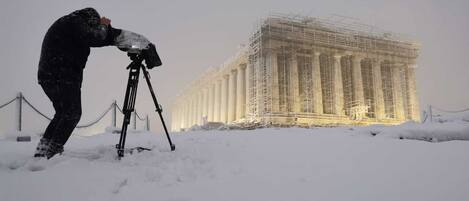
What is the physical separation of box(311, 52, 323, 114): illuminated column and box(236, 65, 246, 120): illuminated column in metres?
7.35

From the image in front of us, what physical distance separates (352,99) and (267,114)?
37.3ft

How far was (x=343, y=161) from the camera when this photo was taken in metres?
4.48

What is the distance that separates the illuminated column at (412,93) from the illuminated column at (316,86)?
490 inches

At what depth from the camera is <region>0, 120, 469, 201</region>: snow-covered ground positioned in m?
3.26

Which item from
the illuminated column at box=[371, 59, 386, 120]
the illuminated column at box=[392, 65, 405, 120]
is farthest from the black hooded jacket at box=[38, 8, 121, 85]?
the illuminated column at box=[392, 65, 405, 120]

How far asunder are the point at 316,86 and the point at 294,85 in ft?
7.49

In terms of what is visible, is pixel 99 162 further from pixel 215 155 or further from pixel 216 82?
pixel 216 82

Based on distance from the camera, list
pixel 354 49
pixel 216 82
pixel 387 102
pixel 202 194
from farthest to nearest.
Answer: pixel 216 82
pixel 387 102
pixel 354 49
pixel 202 194

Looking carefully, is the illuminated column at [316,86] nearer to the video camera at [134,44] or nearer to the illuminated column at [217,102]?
the illuminated column at [217,102]

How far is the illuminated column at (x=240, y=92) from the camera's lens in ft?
120

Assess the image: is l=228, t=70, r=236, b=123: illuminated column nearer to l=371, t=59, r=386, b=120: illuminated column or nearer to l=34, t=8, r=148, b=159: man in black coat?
l=371, t=59, r=386, b=120: illuminated column

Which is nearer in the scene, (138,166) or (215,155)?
(138,166)

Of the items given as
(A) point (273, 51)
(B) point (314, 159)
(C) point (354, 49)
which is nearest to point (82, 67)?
(B) point (314, 159)

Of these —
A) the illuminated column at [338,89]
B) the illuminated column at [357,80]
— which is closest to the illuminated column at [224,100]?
the illuminated column at [338,89]
